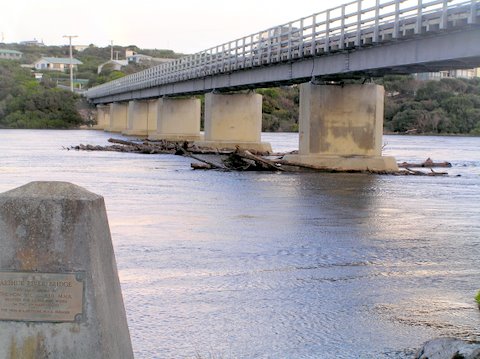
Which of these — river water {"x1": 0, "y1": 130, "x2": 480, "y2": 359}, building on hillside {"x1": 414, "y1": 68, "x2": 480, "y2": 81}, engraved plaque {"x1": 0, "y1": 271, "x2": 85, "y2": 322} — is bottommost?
river water {"x1": 0, "y1": 130, "x2": 480, "y2": 359}

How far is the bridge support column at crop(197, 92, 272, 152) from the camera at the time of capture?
189ft

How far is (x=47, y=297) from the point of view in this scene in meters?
5.62

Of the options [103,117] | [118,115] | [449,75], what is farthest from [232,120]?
[449,75]

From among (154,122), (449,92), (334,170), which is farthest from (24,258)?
(449,92)

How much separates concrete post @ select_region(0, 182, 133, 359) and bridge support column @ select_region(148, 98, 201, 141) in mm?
70495

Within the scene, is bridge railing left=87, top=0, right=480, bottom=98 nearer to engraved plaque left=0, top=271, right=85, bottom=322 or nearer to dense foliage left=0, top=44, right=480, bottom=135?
engraved plaque left=0, top=271, right=85, bottom=322

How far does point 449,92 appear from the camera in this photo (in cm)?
13212

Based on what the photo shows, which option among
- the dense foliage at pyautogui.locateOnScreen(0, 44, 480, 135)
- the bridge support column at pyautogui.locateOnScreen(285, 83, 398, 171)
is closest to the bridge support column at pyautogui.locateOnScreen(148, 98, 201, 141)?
the bridge support column at pyautogui.locateOnScreen(285, 83, 398, 171)

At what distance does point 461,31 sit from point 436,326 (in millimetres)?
19509

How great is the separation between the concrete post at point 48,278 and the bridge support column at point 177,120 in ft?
231

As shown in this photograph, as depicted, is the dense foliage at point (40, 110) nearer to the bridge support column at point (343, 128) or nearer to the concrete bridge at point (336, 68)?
the concrete bridge at point (336, 68)

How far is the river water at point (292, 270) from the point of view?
879 centimetres

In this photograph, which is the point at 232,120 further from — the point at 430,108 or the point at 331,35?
the point at 430,108

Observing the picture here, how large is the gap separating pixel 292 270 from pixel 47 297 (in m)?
7.29
